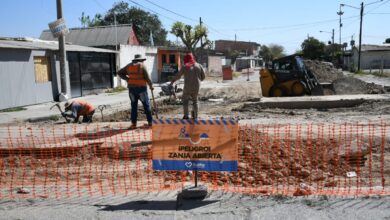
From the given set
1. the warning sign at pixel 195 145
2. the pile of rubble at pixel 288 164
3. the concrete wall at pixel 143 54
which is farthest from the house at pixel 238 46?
the warning sign at pixel 195 145

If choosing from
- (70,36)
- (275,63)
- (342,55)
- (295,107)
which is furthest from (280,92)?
(342,55)

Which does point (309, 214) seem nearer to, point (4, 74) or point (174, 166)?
point (174, 166)

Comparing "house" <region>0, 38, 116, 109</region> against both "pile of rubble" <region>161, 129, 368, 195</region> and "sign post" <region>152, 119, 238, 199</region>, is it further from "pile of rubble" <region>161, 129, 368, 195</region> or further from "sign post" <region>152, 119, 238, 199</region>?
"sign post" <region>152, 119, 238, 199</region>

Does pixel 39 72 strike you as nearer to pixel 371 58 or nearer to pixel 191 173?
pixel 191 173

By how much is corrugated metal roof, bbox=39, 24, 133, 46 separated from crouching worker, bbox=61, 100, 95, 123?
67.1 feet

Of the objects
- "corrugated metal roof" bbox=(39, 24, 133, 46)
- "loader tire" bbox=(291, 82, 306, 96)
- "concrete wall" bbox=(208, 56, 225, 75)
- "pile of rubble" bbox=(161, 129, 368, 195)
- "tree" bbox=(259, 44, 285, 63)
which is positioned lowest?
"pile of rubble" bbox=(161, 129, 368, 195)

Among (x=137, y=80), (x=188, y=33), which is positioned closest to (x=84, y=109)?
(x=137, y=80)

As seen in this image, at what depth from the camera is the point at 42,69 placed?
18438 millimetres

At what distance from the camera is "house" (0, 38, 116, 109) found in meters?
15.8

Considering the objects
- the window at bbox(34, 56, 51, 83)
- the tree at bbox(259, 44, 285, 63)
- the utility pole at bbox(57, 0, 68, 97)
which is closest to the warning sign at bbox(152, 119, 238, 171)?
the utility pole at bbox(57, 0, 68, 97)

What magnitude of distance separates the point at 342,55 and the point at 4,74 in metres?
57.3

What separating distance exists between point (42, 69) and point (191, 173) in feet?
46.8

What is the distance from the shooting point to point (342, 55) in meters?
63.4

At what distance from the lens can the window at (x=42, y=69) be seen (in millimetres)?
17930
